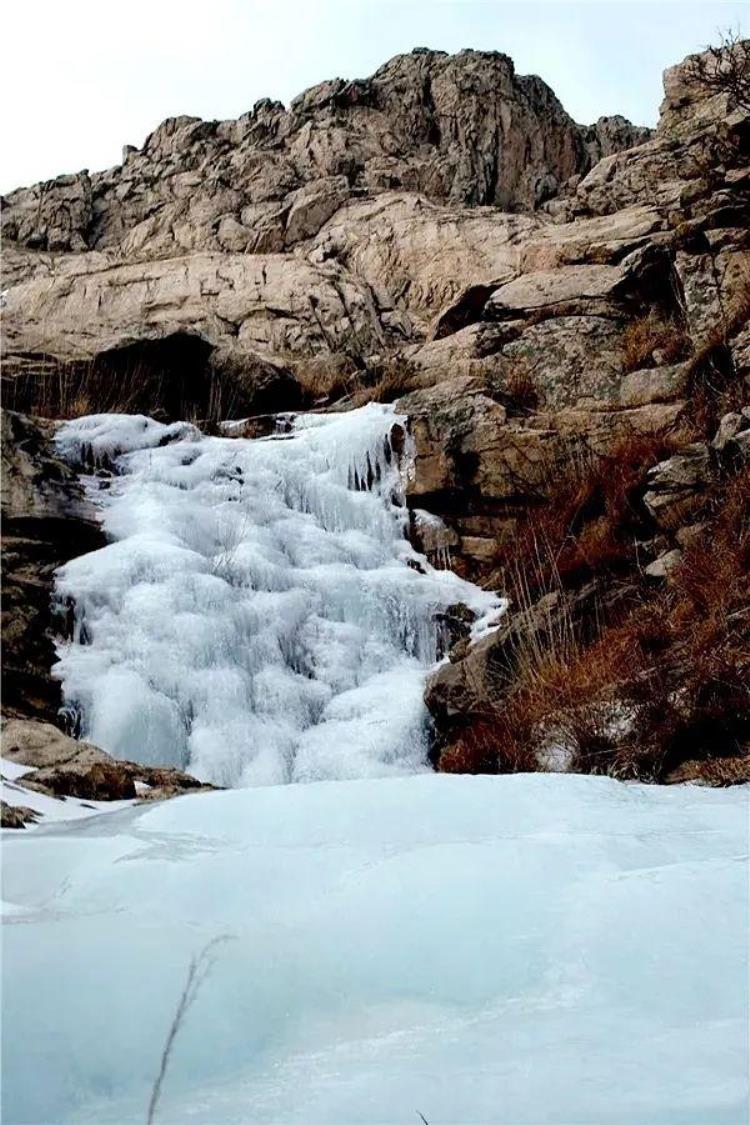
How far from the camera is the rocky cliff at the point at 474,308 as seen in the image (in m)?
6.09

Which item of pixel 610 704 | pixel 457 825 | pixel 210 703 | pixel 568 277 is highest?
pixel 568 277

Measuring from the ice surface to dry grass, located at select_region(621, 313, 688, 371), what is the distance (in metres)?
7.03

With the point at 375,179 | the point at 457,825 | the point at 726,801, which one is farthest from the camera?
the point at 375,179

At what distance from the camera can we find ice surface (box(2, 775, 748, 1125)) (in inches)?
43.0

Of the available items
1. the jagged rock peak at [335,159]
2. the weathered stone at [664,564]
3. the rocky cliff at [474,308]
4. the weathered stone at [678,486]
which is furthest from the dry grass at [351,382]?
the jagged rock peak at [335,159]

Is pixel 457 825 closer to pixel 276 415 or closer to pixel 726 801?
pixel 726 801

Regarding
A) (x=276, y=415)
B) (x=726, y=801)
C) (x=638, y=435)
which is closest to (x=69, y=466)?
(x=276, y=415)

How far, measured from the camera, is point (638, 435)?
7.43m

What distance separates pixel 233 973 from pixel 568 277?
943 cm

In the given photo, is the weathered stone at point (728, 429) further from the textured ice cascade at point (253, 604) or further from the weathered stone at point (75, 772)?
the weathered stone at point (75, 772)

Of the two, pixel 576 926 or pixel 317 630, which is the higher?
pixel 576 926

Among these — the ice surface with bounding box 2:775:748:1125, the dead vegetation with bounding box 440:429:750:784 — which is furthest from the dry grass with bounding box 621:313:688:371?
the ice surface with bounding box 2:775:748:1125

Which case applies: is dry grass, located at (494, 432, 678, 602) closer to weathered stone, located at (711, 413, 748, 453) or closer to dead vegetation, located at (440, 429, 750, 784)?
dead vegetation, located at (440, 429, 750, 784)

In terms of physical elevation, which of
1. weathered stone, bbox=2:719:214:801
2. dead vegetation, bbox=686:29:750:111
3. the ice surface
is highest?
dead vegetation, bbox=686:29:750:111
